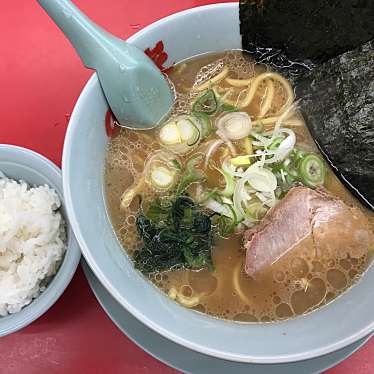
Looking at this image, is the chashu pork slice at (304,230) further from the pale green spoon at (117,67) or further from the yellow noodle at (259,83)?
the pale green spoon at (117,67)

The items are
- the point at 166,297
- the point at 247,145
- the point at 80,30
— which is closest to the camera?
the point at 80,30

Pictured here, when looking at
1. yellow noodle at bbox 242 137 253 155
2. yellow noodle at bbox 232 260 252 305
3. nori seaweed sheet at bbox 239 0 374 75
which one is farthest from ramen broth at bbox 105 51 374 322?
nori seaweed sheet at bbox 239 0 374 75

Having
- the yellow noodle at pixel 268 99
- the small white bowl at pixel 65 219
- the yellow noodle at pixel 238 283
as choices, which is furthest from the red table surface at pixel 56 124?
the yellow noodle at pixel 268 99

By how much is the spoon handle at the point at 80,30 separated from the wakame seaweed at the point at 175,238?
0.41 meters

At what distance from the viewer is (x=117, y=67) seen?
1.25 metres

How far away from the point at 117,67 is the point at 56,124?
0.45 metres

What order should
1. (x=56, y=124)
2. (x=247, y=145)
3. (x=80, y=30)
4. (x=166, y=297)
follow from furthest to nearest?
(x=56, y=124) → (x=247, y=145) → (x=166, y=297) → (x=80, y=30)

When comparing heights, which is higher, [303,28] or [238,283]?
[303,28]

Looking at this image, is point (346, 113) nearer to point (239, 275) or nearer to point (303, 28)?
point (303, 28)

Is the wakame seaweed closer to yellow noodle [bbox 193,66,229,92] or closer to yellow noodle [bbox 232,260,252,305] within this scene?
yellow noodle [bbox 232,260,252,305]

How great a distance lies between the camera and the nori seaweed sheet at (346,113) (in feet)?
4.33

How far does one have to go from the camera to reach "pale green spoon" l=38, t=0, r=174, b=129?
3.89 feet

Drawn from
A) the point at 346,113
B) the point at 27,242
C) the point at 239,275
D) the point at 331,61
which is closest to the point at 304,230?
the point at 239,275

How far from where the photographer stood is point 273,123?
150 centimetres
